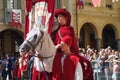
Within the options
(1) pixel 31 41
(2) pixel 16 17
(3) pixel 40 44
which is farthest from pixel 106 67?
(2) pixel 16 17

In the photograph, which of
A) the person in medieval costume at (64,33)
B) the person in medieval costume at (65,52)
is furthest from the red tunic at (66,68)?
the person in medieval costume at (64,33)

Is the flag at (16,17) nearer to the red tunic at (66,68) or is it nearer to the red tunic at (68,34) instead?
the red tunic at (68,34)

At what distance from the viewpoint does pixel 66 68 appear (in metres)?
6.34

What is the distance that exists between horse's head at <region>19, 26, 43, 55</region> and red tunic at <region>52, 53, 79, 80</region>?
0.51 meters


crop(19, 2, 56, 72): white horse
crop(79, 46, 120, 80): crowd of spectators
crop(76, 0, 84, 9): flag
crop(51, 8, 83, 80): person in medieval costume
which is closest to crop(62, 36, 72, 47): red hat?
crop(51, 8, 83, 80): person in medieval costume

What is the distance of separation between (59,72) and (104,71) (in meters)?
9.88

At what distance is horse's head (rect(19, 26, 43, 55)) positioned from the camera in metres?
5.98

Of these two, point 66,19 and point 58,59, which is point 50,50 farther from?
point 66,19

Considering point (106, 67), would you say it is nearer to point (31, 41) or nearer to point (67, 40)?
point (67, 40)

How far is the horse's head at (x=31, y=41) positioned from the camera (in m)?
5.98

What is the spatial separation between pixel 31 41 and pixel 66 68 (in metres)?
0.73

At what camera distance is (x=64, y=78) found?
20.8ft

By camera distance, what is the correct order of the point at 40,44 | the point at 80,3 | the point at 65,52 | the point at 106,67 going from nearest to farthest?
the point at 40,44 → the point at 65,52 → the point at 106,67 → the point at 80,3

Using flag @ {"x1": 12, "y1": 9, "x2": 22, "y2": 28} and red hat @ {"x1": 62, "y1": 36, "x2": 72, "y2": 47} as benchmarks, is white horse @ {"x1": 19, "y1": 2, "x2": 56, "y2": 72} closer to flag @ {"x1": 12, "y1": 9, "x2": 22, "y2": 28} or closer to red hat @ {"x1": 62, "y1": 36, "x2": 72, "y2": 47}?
red hat @ {"x1": 62, "y1": 36, "x2": 72, "y2": 47}
